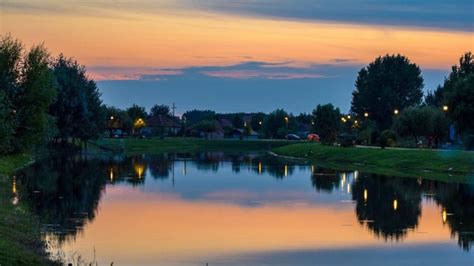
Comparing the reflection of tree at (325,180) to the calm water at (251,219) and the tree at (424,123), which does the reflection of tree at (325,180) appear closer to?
the calm water at (251,219)

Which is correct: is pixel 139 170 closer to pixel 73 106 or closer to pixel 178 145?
pixel 73 106

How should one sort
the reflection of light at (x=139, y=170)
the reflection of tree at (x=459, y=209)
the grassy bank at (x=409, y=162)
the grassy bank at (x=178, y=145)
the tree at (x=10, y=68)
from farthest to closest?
the grassy bank at (x=178, y=145) → the reflection of light at (x=139, y=170) → the grassy bank at (x=409, y=162) → the tree at (x=10, y=68) → the reflection of tree at (x=459, y=209)

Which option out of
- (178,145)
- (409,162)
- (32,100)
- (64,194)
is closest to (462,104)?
(409,162)

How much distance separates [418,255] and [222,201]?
19.3m

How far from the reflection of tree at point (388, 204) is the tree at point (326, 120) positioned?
67.6 meters

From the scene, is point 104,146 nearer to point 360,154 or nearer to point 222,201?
point 360,154

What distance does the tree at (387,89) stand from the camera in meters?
147

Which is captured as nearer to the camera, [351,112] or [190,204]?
[190,204]

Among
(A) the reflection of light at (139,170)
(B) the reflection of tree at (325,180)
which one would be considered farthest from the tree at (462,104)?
(A) the reflection of light at (139,170)

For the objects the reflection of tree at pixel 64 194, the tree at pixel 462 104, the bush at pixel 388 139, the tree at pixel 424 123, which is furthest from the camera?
the tree at pixel 424 123

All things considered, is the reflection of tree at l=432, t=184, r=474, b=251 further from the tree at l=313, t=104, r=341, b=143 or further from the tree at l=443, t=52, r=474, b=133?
the tree at l=313, t=104, r=341, b=143

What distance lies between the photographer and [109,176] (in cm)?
6262

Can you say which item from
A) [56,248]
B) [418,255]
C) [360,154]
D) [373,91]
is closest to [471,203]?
[418,255]

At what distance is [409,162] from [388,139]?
21.6m
